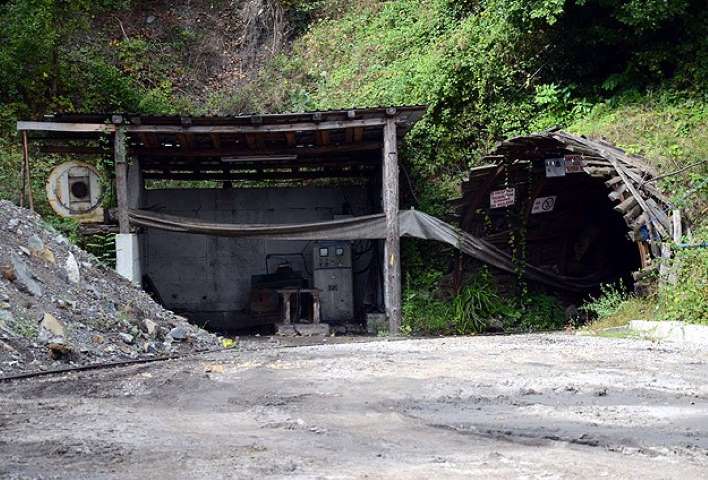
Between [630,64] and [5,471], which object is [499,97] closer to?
[630,64]

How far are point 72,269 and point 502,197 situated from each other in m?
8.21

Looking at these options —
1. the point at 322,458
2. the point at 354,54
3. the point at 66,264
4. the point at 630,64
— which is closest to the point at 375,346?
the point at 66,264

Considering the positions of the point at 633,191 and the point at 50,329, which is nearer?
the point at 50,329

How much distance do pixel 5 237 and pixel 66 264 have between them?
88cm

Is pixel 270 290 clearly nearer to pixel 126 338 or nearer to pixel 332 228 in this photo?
pixel 332 228

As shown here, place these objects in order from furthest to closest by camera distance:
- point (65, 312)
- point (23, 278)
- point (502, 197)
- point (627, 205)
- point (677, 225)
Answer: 1. point (502, 197)
2. point (627, 205)
3. point (677, 225)
4. point (23, 278)
5. point (65, 312)

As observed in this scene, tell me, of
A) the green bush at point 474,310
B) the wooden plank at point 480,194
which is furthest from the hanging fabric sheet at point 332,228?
the green bush at point 474,310

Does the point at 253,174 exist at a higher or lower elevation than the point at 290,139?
lower

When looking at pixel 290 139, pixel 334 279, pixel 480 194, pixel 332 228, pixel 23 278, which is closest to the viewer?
pixel 23 278

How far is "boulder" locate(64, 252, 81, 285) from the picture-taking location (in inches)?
446

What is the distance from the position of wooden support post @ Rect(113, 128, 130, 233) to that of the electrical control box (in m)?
4.19

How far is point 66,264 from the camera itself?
38.0ft

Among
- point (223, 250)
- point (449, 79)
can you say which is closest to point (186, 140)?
point (223, 250)

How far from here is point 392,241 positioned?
50.7ft
